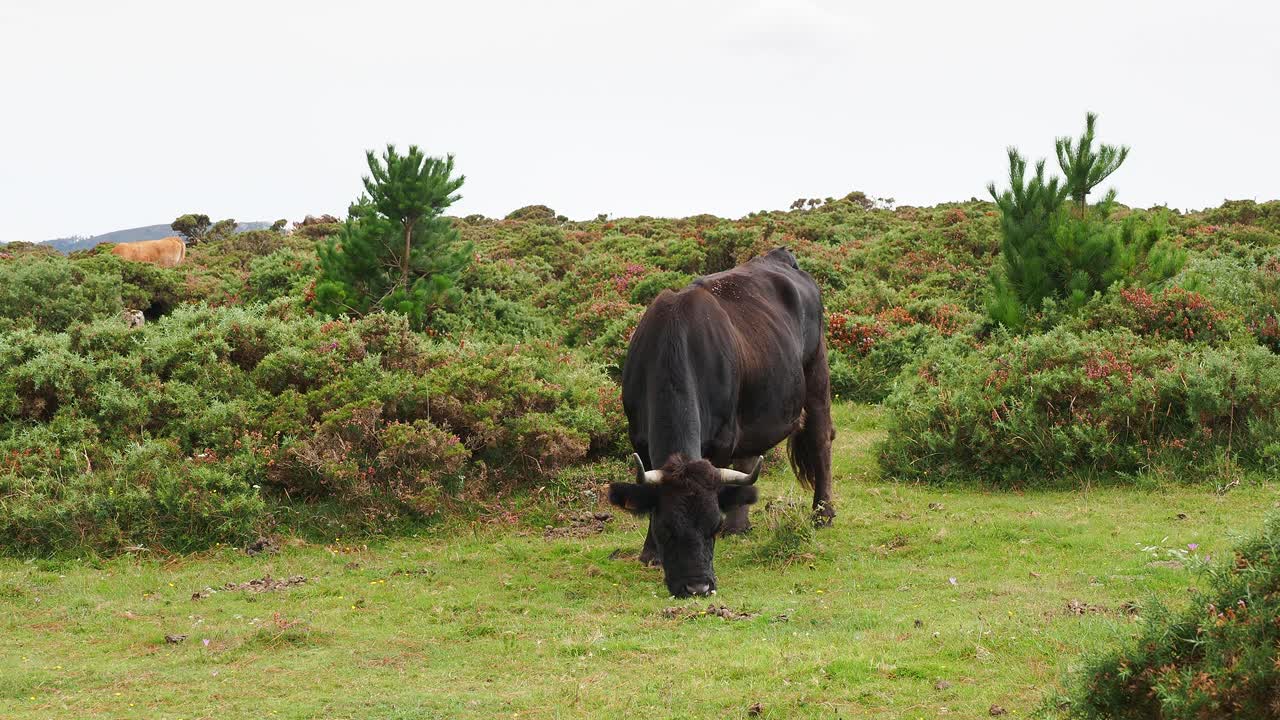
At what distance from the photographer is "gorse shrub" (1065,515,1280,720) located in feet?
12.8

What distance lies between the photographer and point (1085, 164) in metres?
15.4

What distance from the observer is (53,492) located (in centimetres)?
993

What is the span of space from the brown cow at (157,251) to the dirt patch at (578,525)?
2177 centimetres

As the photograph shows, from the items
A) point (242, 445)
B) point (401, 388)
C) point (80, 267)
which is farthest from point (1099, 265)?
point (80, 267)

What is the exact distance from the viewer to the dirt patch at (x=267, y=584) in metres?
8.59

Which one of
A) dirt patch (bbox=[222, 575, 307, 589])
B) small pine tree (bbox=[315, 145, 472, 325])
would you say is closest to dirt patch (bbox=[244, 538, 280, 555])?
dirt patch (bbox=[222, 575, 307, 589])

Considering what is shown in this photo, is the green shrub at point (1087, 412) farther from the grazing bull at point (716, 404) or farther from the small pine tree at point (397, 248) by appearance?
the small pine tree at point (397, 248)

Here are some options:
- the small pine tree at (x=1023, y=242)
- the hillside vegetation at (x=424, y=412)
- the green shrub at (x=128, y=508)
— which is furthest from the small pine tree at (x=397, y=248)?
the small pine tree at (x=1023, y=242)

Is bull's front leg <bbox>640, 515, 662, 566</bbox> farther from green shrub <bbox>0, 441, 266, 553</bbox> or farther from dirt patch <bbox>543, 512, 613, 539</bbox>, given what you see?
green shrub <bbox>0, 441, 266, 553</bbox>

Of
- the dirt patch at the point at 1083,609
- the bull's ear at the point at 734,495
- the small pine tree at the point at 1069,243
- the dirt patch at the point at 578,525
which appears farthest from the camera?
the small pine tree at the point at 1069,243

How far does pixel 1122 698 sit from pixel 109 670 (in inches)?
226

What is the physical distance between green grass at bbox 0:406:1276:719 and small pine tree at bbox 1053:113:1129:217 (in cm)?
621

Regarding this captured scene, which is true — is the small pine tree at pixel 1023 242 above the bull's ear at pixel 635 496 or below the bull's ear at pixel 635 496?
above

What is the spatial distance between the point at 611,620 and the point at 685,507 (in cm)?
97
